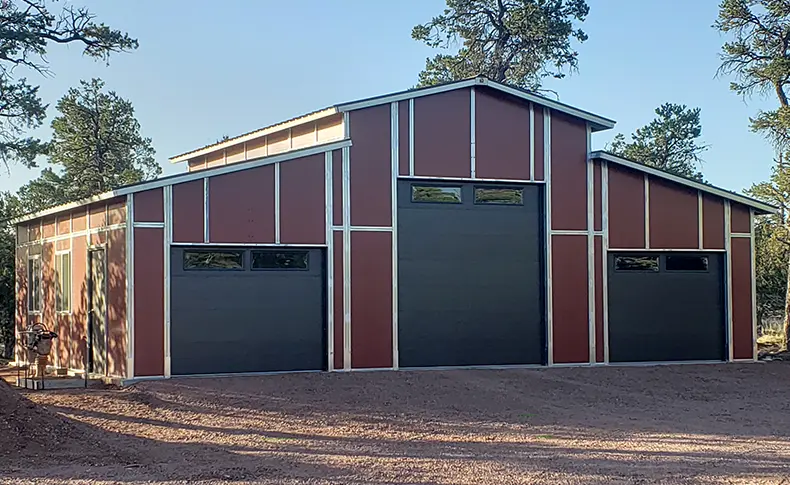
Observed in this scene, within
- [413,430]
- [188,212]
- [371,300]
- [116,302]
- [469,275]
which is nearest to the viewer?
[413,430]

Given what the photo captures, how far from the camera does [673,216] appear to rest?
65.2 feet

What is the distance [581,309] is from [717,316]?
3413mm

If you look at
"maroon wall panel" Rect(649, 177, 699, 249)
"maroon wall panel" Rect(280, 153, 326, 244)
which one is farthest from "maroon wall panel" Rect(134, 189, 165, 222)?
"maroon wall panel" Rect(649, 177, 699, 249)

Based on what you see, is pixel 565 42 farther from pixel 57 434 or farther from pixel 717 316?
pixel 57 434

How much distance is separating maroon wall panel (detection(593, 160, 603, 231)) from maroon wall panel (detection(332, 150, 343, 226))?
558 cm

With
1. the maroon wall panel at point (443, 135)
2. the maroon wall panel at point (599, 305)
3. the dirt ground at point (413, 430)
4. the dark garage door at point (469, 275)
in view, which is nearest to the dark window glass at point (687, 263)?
the maroon wall panel at point (599, 305)

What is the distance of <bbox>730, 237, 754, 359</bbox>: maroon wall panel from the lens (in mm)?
20234

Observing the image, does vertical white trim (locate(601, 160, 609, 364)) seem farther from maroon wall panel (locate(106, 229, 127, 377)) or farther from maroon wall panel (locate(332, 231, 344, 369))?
maroon wall panel (locate(106, 229, 127, 377))

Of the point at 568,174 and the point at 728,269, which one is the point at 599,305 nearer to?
the point at 568,174

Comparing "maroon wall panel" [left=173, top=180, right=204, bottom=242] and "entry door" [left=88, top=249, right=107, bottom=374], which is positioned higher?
"maroon wall panel" [left=173, top=180, right=204, bottom=242]

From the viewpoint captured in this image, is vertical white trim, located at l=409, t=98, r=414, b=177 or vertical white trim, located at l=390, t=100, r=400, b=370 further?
vertical white trim, located at l=409, t=98, r=414, b=177

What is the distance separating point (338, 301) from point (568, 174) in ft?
18.7

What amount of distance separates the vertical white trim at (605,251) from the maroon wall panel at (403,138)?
4402 millimetres

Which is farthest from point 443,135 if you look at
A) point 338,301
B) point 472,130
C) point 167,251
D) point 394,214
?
point 167,251
